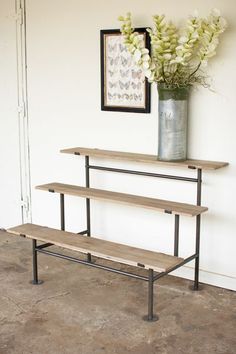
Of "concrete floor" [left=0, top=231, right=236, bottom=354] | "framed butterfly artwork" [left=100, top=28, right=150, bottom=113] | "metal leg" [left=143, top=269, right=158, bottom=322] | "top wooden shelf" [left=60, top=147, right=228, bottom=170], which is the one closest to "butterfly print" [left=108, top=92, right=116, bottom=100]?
"framed butterfly artwork" [left=100, top=28, right=150, bottom=113]

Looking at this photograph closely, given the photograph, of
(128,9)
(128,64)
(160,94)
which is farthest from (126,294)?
(128,9)

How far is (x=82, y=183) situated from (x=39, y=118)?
2.31 feet

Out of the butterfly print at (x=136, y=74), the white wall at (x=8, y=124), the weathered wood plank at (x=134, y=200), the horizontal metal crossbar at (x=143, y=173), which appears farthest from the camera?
the white wall at (x=8, y=124)

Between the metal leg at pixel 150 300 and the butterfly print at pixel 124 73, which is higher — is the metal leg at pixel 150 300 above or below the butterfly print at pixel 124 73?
below

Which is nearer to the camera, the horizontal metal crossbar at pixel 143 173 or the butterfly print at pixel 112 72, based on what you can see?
the horizontal metal crossbar at pixel 143 173

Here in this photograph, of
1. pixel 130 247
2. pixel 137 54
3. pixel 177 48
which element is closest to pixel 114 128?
pixel 137 54

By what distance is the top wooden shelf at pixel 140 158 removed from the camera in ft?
11.4

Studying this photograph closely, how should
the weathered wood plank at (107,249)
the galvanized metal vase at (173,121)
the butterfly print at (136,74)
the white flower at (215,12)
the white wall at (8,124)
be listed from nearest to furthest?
the weathered wood plank at (107,249) → the white flower at (215,12) → the galvanized metal vase at (173,121) → the butterfly print at (136,74) → the white wall at (8,124)

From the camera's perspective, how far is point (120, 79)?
13.1 ft

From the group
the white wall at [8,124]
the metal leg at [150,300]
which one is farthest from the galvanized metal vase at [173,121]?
the white wall at [8,124]

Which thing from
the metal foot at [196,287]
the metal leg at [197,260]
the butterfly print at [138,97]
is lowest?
the metal foot at [196,287]

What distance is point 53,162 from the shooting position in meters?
4.61

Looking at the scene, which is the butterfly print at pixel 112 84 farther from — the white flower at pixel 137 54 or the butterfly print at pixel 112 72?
the white flower at pixel 137 54

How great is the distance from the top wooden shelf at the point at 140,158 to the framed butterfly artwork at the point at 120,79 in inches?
13.1
